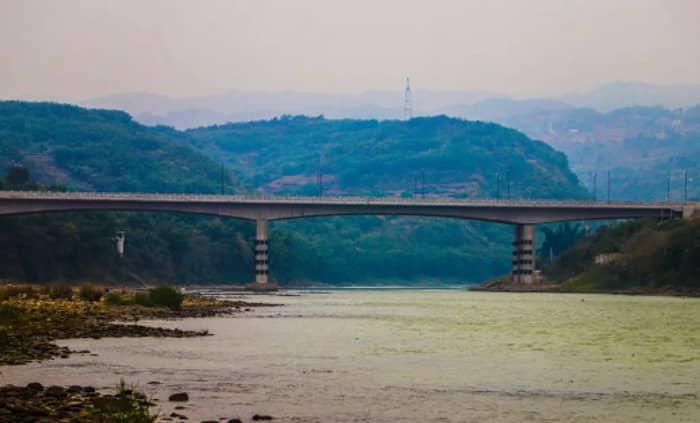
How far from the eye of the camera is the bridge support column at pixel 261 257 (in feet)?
619

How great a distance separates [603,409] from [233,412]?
1185cm

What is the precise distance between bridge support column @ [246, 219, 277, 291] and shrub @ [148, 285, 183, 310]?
86743 mm

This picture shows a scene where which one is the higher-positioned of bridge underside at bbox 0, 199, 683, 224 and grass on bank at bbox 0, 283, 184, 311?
bridge underside at bbox 0, 199, 683, 224

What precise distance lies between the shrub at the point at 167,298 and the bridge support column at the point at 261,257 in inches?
3415

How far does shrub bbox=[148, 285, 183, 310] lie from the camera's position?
328ft

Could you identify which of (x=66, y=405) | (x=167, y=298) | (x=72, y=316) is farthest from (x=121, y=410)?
(x=167, y=298)

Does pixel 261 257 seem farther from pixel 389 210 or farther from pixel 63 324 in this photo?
pixel 63 324

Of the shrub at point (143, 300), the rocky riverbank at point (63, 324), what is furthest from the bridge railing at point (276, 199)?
the shrub at point (143, 300)

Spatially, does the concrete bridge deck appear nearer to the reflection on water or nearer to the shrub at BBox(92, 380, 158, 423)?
the reflection on water

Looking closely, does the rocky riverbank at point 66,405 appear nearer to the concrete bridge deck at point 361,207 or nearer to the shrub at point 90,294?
the shrub at point 90,294

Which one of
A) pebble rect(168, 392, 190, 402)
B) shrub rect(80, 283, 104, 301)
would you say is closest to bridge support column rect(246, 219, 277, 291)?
shrub rect(80, 283, 104, 301)

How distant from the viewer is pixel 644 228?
189 m

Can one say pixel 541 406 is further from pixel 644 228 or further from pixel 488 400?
pixel 644 228

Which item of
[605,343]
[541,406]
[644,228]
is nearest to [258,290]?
[644,228]
